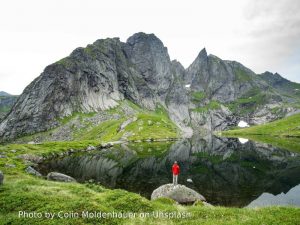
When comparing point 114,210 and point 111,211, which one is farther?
point 114,210

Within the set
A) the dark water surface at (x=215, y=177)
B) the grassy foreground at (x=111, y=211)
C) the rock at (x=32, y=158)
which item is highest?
the grassy foreground at (x=111, y=211)

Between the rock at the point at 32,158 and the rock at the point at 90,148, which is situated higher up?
the rock at the point at 90,148

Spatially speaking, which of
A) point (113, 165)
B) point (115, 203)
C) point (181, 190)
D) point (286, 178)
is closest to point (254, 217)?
point (115, 203)

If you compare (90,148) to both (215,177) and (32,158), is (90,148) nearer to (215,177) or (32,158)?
(32,158)

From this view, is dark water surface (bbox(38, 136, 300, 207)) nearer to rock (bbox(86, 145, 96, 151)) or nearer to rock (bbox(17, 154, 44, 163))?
rock (bbox(17, 154, 44, 163))

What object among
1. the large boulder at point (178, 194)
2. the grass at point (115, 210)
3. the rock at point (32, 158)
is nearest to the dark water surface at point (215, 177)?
the rock at point (32, 158)

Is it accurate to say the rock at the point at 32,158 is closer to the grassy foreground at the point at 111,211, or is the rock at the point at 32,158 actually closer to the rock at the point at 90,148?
the rock at the point at 90,148

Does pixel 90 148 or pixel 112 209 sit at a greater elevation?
pixel 90 148

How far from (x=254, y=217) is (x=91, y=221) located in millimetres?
13112

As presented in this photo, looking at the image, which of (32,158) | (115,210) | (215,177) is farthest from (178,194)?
(32,158)

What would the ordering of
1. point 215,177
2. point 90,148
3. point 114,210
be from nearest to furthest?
point 114,210 < point 215,177 < point 90,148

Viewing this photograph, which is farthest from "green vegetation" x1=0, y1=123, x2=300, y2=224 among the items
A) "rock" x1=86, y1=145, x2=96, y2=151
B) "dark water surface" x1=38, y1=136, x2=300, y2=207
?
"rock" x1=86, y1=145, x2=96, y2=151

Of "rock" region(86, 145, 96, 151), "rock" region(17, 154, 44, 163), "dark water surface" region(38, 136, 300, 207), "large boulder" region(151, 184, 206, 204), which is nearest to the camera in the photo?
"large boulder" region(151, 184, 206, 204)

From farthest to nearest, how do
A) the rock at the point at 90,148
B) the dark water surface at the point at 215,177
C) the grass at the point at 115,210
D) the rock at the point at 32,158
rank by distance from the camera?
Result: the rock at the point at 90,148
the rock at the point at 32,158
the dark water surface at the point at 215,177
the grass at the point at 115,210
